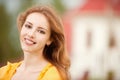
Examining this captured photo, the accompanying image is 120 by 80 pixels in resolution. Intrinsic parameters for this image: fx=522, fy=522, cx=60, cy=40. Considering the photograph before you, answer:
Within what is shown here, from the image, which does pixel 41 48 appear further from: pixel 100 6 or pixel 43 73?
pixel 100 6

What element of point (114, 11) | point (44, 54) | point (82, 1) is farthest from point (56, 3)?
point (44, 54)

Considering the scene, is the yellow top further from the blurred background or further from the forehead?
the blurred background

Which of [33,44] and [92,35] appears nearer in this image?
[33,44]

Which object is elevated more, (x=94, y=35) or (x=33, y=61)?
(x=33, y=61)

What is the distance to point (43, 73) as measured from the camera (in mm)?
2162

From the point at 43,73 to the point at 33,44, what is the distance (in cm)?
13

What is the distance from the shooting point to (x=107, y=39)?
14.0 m

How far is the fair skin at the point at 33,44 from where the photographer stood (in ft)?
7.07

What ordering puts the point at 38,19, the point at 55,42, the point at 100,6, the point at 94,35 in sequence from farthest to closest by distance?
the point at 94,35 → the point at 100,6 → the point at 55,42 → the point at 38,19

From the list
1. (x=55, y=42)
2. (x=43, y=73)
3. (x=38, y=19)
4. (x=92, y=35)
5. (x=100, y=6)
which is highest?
(x=38, y=19)

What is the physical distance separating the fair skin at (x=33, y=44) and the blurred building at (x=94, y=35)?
9.00 metres

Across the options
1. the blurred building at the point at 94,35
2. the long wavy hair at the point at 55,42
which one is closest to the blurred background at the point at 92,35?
the blurred building at the point at 94,35

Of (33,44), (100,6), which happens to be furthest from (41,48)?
(100,6)

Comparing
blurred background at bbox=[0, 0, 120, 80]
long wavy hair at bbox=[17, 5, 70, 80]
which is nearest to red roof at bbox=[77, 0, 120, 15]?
blurred background at bbox=[0, 0, 120, 80]
